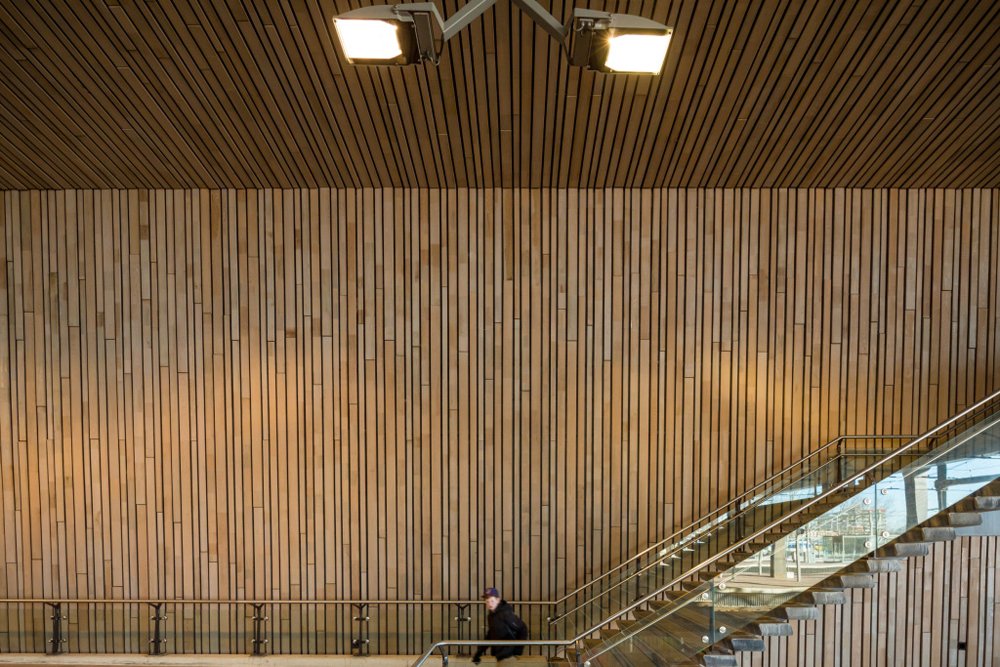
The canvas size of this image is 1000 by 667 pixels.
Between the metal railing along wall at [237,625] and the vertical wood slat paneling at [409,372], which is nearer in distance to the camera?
the metal railing along wall at [237,625]

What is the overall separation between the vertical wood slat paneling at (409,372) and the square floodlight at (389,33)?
13.4ft

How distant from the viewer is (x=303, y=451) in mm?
6594

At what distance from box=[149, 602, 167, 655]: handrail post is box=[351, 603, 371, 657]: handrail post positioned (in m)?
2.03

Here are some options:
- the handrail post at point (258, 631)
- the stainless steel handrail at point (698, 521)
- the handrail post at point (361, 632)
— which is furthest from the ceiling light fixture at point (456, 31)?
the handrail post at point (258, 631)

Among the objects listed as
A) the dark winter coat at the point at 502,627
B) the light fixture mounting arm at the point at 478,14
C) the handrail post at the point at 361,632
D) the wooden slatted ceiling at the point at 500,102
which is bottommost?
the handrail post at the point at 361,632

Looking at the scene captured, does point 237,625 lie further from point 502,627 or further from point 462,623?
point 502,627

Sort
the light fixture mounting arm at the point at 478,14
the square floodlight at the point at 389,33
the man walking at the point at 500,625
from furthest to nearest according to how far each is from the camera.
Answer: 1. the man walking at the point at 500,625
2. the light fixture mounting arm at the point at 478,14
3. the square floodlight at the point at 389,33

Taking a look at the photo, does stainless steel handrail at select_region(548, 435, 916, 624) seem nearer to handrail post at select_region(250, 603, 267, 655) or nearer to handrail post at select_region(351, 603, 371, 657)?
handrail post at select_region(351, 603, 371, 657)

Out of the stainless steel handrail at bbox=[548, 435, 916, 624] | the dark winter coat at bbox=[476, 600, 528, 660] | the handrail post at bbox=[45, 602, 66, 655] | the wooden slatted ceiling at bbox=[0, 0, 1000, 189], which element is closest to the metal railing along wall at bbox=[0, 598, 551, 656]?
the handrail post at bbox=[45, 602, 66, 655]

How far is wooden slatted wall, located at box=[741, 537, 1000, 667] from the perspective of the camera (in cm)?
666

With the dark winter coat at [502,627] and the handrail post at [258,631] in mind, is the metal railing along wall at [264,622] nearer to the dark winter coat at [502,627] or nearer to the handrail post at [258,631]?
the handrail post at [258,631]

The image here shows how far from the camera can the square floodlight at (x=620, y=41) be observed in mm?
2428

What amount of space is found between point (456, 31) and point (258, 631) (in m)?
6.40

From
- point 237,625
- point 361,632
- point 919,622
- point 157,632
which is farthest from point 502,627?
point 919,622
